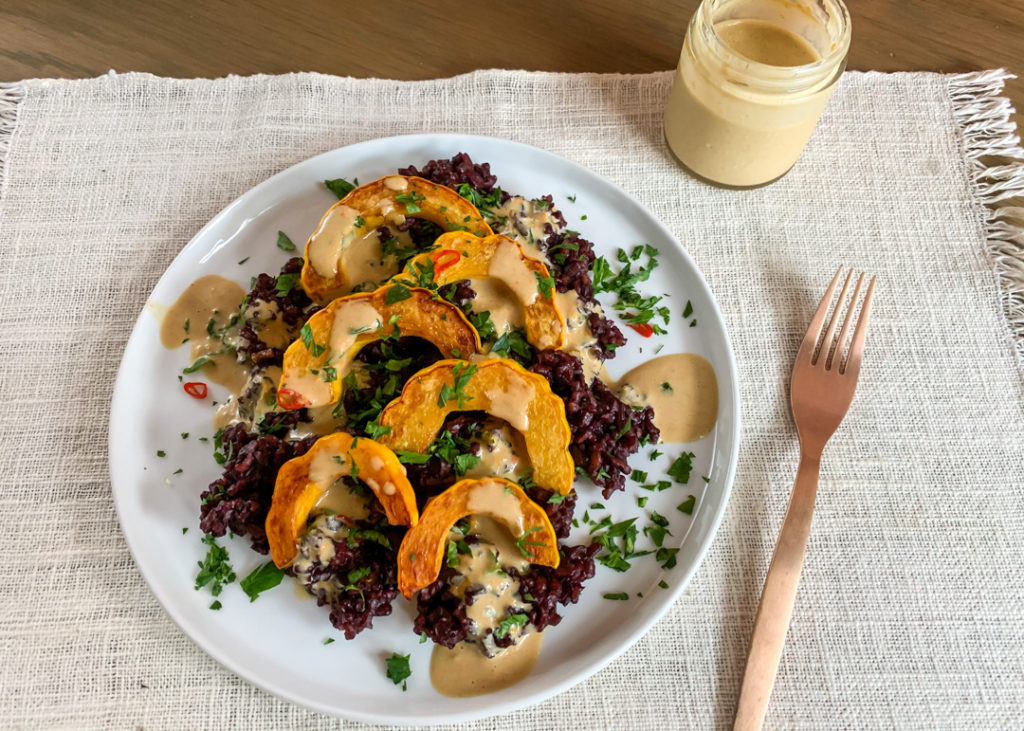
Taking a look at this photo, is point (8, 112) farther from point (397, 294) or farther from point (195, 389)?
point (397, 294)

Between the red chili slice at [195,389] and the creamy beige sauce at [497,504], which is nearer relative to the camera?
the creamy beige sauce at [497,504]

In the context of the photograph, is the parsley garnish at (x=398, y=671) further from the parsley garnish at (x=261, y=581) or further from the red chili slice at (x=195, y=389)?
the red chili slice at (x=195, y=389)

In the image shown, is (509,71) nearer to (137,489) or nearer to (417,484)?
(417,484)

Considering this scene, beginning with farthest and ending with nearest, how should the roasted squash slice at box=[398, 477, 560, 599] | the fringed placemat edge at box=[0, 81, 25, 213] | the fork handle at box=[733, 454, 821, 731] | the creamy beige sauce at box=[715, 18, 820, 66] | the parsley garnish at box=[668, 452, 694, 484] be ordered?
1. the fringed placemat edge at box=[0, 81, 25, 213]
2. the creamy beige sauce at box=[715, 18, 820, 66]
3. the parsley garnish at box=[668, 452, 694, 484]
4. the fork handle at box=[733, 454, 821, 731]
5. the roasted squash slice at box=[398, 477, 560, 599]

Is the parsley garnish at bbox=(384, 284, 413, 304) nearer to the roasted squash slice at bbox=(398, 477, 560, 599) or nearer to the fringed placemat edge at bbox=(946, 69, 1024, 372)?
the roasted squash slice at bbox=(398, 477, 560, 599)

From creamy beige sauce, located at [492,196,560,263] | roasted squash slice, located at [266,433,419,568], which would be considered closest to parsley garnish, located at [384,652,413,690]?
roasted squash slice, located at [266,433,419,568]

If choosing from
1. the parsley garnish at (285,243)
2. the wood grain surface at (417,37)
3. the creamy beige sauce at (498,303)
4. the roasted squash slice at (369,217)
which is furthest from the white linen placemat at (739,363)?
the creamy beige sauce at (498,303)
